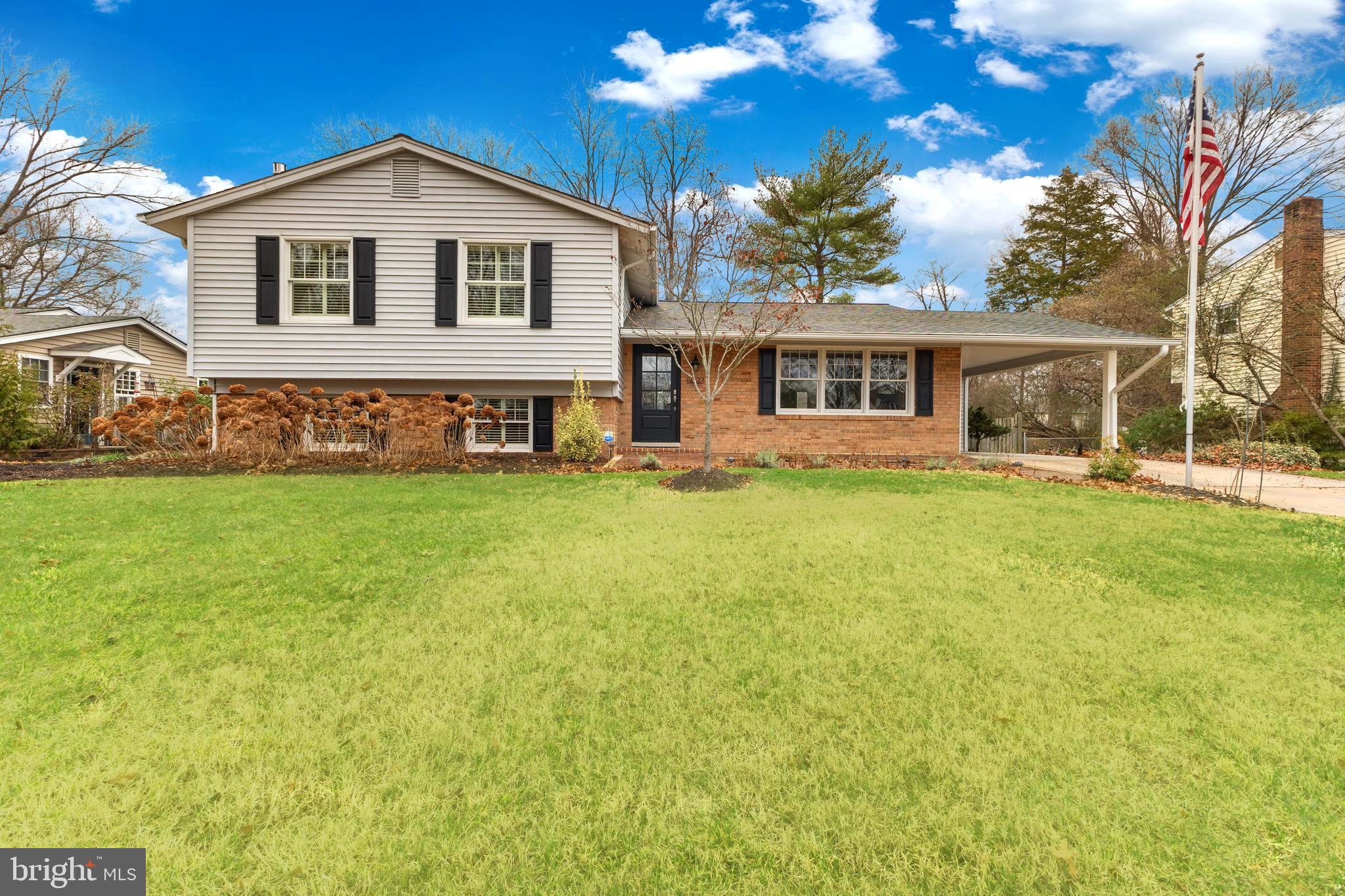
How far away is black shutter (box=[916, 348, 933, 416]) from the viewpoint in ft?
42.4

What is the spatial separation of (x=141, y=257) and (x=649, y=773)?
95.8ft

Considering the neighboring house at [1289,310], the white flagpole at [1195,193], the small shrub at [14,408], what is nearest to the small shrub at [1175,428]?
the neighboring house at [1289,310]

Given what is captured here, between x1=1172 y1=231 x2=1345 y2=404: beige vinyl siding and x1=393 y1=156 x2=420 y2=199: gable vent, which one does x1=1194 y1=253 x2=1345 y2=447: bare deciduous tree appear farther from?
x1=393 y1=156 x2=420 y2=199: gable vent

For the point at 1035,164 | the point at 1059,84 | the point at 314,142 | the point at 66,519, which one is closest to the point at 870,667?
the point at 66,519

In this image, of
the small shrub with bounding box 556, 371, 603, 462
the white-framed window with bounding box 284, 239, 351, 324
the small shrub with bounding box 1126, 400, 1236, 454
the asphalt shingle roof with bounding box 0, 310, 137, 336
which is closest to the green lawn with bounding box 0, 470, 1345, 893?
the small shrub with bounding box 556, 371, 603, 462

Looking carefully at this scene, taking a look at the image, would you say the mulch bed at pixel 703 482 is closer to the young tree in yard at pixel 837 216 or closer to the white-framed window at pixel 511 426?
the white-framed window at pixel 511 426

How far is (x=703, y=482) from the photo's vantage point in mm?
8320

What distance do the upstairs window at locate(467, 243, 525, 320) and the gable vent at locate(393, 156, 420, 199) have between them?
1.43m

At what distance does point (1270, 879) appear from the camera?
1.69 m

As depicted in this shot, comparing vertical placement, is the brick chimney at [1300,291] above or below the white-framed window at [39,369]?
above

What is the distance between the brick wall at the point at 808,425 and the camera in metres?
12.7

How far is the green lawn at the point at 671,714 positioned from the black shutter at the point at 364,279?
646 cm

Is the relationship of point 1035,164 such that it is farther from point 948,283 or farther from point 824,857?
point 824,857

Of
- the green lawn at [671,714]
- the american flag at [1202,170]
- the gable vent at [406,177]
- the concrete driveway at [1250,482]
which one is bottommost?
the green lawn at [671,714]
